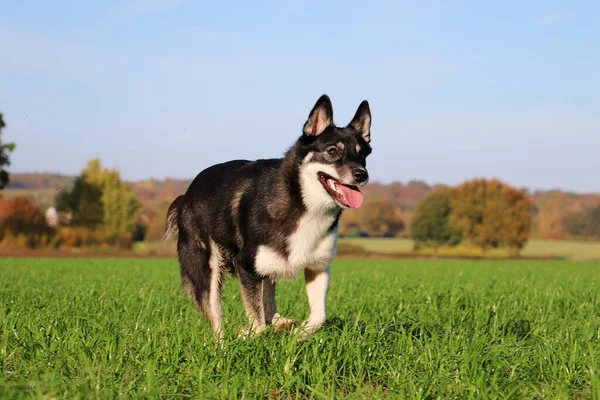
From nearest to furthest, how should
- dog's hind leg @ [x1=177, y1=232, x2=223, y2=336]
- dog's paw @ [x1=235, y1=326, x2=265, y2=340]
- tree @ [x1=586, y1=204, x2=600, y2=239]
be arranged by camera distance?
dog's paw @ [x1=235, y1=326, x2=265, y2=340] → dog's hind leg @ [x1=177, y1=232, x2=223, y2=336] → tree @ [x1=586, y1=204, x2=600, y2=239]

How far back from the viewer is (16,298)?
37.1 ft

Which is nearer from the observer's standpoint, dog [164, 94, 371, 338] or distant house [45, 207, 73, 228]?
dog [164, 94, 371, 338]

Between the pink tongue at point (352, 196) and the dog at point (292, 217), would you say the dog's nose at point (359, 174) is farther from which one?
the pink tongue at point (352, 196)

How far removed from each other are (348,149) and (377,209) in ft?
261

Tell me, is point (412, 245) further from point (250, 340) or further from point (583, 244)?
point (250, 340)

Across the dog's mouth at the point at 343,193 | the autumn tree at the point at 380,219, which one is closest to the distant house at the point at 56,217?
the autumn tree at the point at 380,219

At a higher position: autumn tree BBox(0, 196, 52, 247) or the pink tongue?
the pink tongue

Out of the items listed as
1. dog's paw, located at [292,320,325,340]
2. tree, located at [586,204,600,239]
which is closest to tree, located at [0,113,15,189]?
dog's paw, located at [292,320,325,340]

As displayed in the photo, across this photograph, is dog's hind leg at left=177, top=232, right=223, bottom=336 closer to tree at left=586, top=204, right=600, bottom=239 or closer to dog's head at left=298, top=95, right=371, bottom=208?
dog's head at left=298, top=95, right=371, bottom=208

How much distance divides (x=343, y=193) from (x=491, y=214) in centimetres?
6578

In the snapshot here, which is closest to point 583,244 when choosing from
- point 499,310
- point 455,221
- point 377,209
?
point 455,221

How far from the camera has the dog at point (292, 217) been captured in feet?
22.1

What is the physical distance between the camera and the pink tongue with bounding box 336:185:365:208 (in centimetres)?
663

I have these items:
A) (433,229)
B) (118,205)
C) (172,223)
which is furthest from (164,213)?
(172,223)
